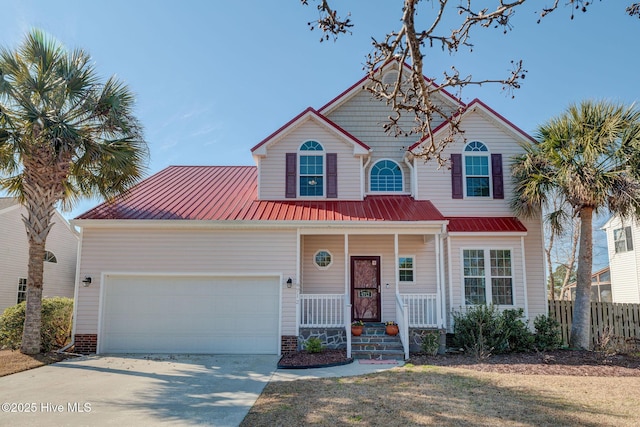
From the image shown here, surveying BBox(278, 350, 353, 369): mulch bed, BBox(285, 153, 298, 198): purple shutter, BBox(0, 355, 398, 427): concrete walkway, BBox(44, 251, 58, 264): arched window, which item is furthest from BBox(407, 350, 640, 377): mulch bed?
BBox(44, 251, 58, 264): arched window

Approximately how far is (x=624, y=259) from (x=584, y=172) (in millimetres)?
12849

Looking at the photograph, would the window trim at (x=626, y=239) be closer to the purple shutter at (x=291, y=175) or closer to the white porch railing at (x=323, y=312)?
the white porch railing at (x=323, y=312)

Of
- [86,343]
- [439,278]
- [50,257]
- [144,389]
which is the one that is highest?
[50,257]

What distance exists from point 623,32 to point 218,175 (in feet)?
42.8

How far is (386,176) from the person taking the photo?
14648 mm

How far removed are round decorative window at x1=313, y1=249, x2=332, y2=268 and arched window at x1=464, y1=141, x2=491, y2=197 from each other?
481cm

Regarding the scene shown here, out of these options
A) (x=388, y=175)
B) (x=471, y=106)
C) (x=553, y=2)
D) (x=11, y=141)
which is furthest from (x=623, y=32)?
(x=11, y=141)

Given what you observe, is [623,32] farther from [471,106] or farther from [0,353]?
[0,353]

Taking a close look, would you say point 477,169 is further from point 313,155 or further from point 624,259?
point 624,259

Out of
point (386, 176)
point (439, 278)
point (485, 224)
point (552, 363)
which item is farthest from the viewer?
point (386, 176)

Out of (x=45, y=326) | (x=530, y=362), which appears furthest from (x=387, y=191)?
(x=45, y=326)

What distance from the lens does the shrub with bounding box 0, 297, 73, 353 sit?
1152 cm

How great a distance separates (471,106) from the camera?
14.1m

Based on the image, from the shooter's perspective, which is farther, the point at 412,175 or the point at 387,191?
the point at 387,191
